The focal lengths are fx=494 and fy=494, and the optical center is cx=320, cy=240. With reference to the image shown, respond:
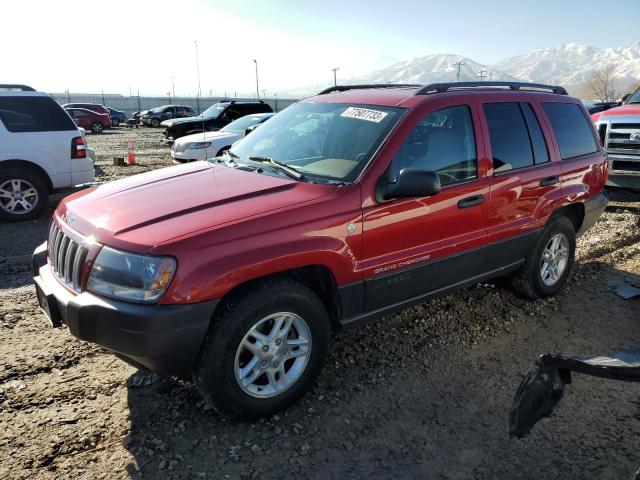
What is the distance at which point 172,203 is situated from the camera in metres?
2.92

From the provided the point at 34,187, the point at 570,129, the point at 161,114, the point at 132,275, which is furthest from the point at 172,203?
the point at 161,114

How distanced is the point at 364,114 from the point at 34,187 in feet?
19.5

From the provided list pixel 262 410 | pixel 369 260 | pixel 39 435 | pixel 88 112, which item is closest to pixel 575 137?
pixel 369 260

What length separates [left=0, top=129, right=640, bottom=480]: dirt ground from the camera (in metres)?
2.58

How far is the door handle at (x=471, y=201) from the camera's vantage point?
3545 mm

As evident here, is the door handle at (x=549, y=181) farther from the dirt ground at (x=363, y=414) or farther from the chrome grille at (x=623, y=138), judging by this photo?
the chrome grille at (x=623, y=138)

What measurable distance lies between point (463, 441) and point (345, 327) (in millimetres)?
939

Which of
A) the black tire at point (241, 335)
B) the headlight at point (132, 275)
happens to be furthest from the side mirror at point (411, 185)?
the headlight at point (132, 275)

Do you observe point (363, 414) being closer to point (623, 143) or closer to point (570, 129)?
point (570, 129)

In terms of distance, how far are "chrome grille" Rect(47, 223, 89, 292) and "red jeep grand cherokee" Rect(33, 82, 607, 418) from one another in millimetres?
14

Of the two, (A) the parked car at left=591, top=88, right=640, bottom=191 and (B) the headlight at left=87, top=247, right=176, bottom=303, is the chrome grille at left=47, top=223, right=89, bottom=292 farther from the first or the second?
(A) the parked car at left=591, top=88, right=640, bottom=191

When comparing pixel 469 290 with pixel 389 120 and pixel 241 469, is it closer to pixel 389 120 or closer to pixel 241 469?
pixel 389 120

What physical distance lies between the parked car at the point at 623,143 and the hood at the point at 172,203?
7474mm

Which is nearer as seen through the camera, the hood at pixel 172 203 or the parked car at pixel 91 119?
the hood at pixel 172 203
